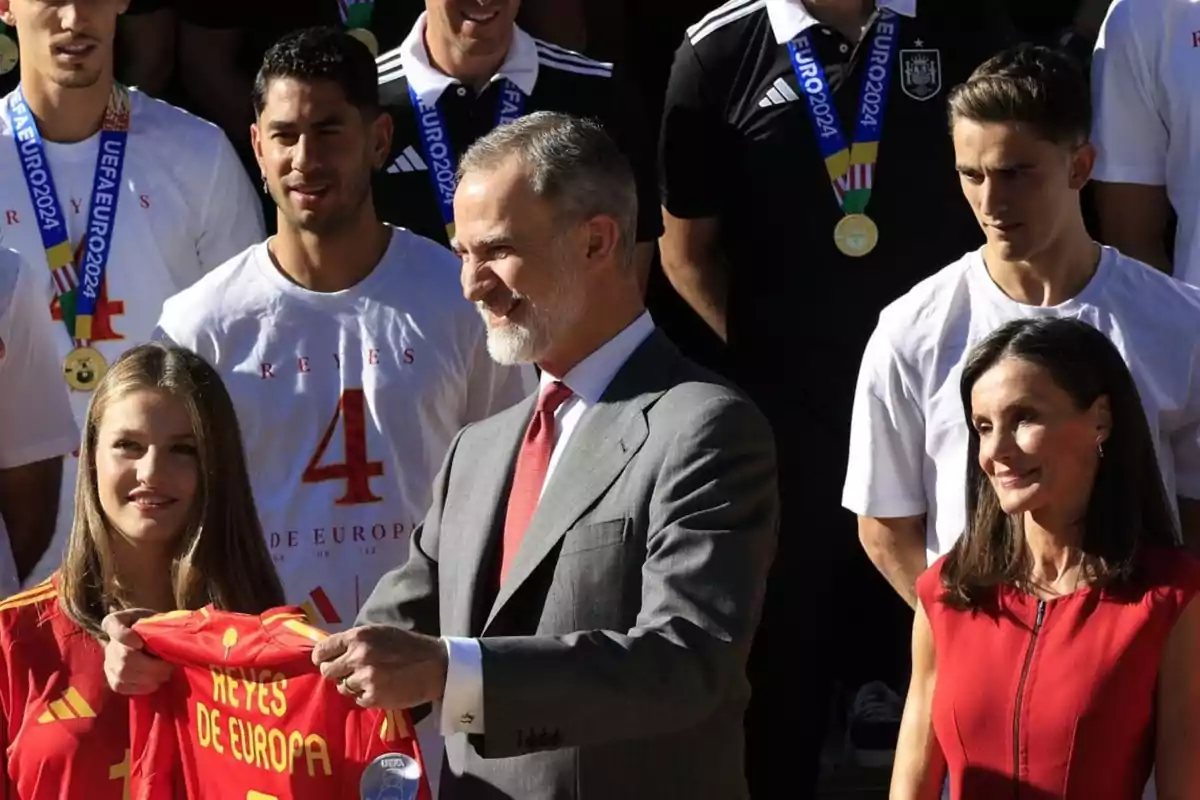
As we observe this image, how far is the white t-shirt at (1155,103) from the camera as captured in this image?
19.4 feet

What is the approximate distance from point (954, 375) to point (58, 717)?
203cm

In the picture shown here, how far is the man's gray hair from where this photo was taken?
392cm

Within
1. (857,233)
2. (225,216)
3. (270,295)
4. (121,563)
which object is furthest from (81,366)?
(857,233)

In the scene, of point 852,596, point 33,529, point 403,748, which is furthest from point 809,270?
point 403,748

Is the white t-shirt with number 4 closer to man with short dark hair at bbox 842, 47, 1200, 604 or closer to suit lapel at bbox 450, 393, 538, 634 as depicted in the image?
man with short dark hair at bbox 842, 47, 1200, 604

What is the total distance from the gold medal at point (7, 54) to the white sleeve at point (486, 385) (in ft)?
6.65

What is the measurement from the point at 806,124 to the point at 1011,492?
208 cm

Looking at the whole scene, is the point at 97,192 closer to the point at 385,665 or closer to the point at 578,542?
the point at 578,542

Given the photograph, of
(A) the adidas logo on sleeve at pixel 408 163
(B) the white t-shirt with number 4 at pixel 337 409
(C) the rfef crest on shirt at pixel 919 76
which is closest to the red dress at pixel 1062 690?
(B) the white t-shirt with number 4 at pixel 337 409

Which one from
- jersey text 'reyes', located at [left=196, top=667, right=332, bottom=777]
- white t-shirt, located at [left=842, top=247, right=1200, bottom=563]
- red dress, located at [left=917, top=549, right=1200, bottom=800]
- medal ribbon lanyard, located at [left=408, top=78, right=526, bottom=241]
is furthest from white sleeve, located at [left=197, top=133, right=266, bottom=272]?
red dress, located at [left=917, top=549, right=1200, bottom=800]

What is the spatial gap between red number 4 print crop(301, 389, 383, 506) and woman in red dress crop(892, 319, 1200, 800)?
4.90ft

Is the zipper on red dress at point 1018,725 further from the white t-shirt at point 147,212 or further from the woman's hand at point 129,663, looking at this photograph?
the white t-shirt at point 147,212

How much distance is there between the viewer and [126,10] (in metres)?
6.65

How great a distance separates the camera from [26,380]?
5480 mm
